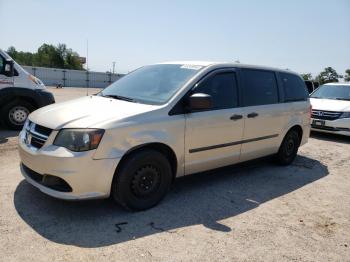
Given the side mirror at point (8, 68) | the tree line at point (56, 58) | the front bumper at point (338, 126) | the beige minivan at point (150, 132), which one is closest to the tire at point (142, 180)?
the beige minivan at point (150, 132)

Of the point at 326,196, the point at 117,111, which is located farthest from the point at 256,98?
the point at 117,111

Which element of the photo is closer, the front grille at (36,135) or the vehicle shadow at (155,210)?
the vehicle shadow at (155,210)

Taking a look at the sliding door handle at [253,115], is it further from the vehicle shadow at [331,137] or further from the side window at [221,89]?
the vehicle shadow at [331,137]

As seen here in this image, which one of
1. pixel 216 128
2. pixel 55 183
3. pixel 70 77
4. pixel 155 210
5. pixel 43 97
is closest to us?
pixel 55 183

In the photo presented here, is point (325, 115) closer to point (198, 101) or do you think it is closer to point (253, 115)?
point (253, 115)

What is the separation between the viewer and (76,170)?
3.53 metres

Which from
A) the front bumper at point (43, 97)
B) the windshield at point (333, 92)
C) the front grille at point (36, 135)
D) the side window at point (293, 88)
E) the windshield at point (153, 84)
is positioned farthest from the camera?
the windshield at point (333, 92)

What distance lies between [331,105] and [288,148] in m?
4.36

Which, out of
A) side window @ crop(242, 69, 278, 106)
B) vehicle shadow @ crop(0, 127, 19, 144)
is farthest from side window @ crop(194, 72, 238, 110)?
vehicle shadow @ crop(0, 127, 19, 144)

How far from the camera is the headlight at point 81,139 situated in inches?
140

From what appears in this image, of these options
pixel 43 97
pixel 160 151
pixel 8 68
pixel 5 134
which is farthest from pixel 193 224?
pixel 8 68

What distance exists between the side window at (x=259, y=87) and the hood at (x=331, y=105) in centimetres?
462

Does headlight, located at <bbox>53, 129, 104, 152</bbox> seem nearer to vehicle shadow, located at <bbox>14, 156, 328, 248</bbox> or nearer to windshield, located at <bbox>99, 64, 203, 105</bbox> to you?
vehicle shadow, located at <bbox>14, 156, 328, 248</bbox>

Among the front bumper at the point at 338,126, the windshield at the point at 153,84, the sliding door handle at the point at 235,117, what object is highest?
the windshield at the point at 153,84
